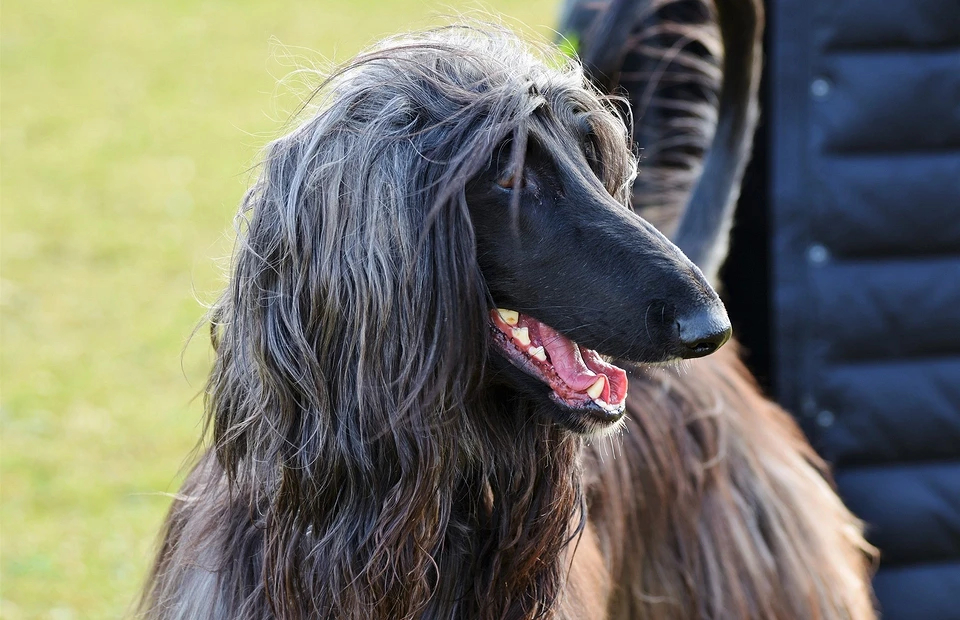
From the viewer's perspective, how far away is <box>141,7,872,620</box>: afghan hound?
5.26 feet

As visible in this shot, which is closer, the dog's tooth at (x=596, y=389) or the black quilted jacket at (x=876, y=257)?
the dog's tooth at (x=596, y=389)

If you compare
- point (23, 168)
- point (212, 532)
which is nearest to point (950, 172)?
point (212, 532)

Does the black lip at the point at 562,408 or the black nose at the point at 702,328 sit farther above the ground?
the black nose at the point at 702,328

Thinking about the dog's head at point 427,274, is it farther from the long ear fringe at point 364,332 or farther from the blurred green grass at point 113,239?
the blurred green grass at point 113,239

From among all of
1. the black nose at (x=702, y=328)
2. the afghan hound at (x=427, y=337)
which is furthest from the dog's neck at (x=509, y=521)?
the black nose at (x=702, y=328)

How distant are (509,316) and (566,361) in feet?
0.37

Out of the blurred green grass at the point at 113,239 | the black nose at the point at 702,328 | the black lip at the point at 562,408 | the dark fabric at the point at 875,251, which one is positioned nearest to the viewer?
the black nose at the point at 702,328

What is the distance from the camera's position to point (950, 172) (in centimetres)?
267

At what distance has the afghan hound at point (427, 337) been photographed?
160 centimetres

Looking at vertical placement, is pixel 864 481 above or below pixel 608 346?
below

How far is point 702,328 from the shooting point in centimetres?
155

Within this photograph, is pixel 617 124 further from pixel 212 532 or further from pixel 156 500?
pixel 156 500

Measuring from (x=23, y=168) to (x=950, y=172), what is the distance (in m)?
7.16

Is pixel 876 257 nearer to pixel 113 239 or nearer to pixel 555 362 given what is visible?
pixel 555 362
